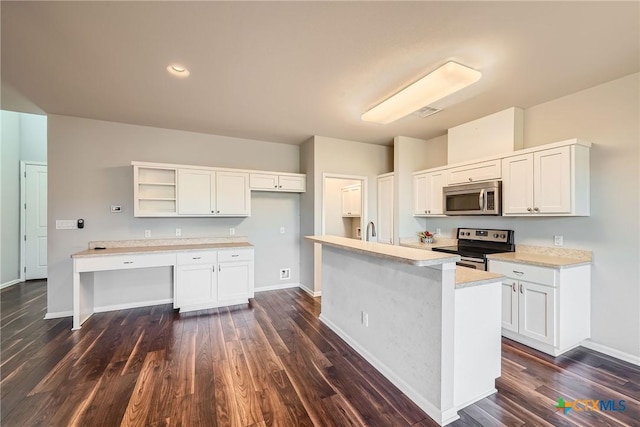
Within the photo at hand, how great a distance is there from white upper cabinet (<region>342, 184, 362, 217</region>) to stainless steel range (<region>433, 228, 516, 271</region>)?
192 centimetres

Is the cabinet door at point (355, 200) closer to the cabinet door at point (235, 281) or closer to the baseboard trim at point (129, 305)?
the cabinet door at point (235, 281)

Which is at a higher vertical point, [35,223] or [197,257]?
[35,223]

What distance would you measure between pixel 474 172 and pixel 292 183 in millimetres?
2824

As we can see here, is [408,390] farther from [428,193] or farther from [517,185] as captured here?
[428,193]

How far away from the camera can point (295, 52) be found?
2.13m

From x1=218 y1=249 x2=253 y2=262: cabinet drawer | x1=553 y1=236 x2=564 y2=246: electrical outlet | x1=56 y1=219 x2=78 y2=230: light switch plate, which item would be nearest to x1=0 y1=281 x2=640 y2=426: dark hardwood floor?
x1=218 y1=249 x2=253 y2=262: cabinet drawer

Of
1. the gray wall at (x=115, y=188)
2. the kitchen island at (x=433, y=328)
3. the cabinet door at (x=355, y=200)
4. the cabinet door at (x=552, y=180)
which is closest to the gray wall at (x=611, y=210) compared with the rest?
the cabinet door at (x=552, y=180)

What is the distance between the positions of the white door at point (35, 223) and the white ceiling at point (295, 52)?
265cm

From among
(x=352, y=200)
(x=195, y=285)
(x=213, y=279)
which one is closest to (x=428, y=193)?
(x=352, y=200)

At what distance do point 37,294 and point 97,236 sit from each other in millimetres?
1984

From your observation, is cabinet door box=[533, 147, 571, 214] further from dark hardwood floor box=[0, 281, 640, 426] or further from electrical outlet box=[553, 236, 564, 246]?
dark hardwood floor box=[0, 281, 640, 426]

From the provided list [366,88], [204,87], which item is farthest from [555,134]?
[204,87]

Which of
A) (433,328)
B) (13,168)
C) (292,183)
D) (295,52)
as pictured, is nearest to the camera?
(433,328)

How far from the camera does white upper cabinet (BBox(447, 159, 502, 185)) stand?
3.25m
